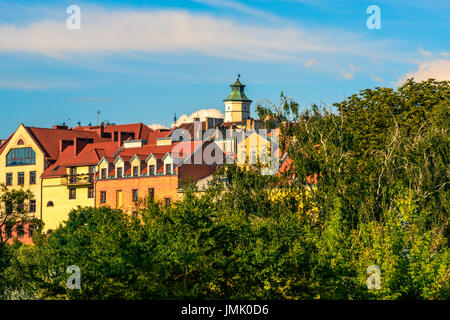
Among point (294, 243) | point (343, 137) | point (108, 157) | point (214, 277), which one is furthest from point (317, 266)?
point (108, 157)

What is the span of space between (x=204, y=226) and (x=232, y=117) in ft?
486

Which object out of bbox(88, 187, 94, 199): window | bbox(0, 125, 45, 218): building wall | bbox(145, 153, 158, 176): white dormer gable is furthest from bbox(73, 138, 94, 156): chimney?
bbox(145, 153, 158, 176): white dormer gable

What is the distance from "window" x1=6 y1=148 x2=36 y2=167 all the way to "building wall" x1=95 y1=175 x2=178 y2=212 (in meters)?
13.4

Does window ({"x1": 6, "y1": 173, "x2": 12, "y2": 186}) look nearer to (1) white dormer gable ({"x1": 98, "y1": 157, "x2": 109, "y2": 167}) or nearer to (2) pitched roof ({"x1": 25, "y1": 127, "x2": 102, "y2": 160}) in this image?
(2) pitched roof ({"x1": 25, "y1": 127, "x2": 102, "y2": 160})

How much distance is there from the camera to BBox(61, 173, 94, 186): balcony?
83625mm

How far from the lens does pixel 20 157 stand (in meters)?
93.0

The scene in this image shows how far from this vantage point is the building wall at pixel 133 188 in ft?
246

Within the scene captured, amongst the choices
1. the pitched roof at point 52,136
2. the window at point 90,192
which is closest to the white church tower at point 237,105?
the pitched roof at point 52,136

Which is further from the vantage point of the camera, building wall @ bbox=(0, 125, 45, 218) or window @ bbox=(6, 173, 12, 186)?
window @ bbox=(6, 173, 12, 186)

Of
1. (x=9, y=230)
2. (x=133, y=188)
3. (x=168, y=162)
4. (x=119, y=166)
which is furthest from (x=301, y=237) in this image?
(x=119, y=166)

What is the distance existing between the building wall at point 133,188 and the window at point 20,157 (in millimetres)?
13395

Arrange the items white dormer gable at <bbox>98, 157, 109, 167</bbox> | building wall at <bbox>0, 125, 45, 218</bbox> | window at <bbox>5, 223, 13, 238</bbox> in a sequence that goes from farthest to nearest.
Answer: building wall at <bbox>0, 125, 45, 218</bbox>
white dormer gable at <bbox>98, 157, 109, 167</bbox>
window at <bbox>5, 223, 13, 238</bbox>

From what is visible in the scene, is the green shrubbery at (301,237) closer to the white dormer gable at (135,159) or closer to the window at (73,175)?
the white dormer gable at (135,159)
